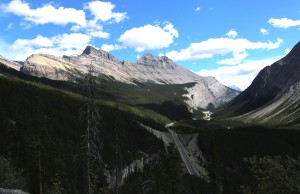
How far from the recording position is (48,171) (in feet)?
260

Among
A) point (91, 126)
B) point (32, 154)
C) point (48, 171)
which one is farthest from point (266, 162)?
point (48, 171)

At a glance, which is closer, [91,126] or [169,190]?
[91,126]

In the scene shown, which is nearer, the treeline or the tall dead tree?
the tall dead tree

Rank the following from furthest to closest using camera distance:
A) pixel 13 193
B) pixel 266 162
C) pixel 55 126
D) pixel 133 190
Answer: pixel 55 126 → pixel 133 190 → pixel 13 193 → pixel 266 162

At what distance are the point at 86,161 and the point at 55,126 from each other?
142835mm

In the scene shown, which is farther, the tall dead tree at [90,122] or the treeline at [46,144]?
the treeline at [46,144]

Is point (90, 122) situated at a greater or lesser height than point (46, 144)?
greater

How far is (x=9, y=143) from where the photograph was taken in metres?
113

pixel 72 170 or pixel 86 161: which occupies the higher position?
pixel 86 161

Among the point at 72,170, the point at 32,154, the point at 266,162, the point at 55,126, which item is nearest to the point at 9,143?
the point at 72,170

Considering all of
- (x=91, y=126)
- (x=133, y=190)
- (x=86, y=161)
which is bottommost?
(x=133, y=190)

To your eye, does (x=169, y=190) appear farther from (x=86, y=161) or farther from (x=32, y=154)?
(x=86, y=161)

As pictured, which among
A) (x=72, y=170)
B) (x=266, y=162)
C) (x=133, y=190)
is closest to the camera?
(x=266, y=162)

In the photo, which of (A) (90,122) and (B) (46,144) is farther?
(B) (46,144)
